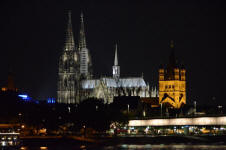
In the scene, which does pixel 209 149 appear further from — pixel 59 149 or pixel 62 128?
pixel 62 128

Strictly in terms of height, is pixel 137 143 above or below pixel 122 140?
below

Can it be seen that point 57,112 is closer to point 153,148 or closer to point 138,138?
point 138,138

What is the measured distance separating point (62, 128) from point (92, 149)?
45.7 meters

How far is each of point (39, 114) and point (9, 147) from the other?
48.8 m

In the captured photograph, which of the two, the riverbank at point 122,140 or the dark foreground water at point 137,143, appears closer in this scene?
the dark foreground water at point 137,143

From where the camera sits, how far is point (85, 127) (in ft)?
621

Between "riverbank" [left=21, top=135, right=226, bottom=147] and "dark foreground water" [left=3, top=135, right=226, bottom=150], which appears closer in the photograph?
"dark foreground water" [left=3, top=135, right=226, bottom=150]

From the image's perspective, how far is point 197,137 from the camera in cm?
18775

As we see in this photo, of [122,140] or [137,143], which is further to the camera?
[137,143]

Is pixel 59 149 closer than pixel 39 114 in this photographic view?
Yes

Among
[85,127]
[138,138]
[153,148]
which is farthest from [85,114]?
[153,148]

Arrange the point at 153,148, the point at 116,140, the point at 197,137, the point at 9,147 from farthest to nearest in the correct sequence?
the point at 197,137 < the point at 116,140 < the point at 153,148 < the point at 9,147

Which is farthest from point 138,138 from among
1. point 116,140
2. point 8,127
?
point 8,127

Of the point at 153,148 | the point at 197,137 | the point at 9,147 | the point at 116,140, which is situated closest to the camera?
the point at 9,147
